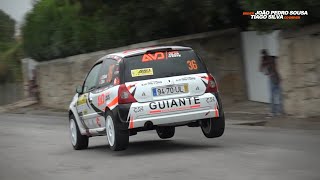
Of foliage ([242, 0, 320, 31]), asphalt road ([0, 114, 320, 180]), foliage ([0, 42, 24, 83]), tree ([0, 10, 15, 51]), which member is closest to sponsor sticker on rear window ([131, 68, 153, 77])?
asphalt road ([0, 114, 320, 180])

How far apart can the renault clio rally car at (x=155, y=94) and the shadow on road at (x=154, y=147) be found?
42 cm

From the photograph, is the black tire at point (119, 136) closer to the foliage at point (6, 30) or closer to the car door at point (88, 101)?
the car door at point (88, 101)

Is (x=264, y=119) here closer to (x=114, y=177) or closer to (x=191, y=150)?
(x=191, y=150)

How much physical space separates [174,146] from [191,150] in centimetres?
98

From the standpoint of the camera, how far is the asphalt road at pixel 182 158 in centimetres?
825

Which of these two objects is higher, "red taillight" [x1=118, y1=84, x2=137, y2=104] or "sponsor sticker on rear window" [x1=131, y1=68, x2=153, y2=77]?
"sponsor sticker on rear window" [x1=131, y1=68, x2=153, y2=77]

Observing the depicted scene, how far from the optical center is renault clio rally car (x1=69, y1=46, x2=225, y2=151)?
10.1 meters

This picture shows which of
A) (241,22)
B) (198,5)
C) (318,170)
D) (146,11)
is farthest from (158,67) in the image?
(241,22)

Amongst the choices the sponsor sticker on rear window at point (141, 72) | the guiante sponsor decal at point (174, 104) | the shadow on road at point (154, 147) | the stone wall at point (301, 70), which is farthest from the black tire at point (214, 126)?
the stone wall at point (301, 70)

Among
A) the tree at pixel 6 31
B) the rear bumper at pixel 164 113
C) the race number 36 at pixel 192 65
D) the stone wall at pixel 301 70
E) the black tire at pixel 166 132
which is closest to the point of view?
the rear bumper at pixel 164 113

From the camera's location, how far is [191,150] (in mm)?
10633

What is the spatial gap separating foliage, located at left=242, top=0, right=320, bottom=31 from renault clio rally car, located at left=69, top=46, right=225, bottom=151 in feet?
15.9

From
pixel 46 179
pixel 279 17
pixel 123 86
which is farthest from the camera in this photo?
pixel 279 17

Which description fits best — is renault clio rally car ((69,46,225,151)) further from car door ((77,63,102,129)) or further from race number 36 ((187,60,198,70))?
car door ((77,63,102,129))
